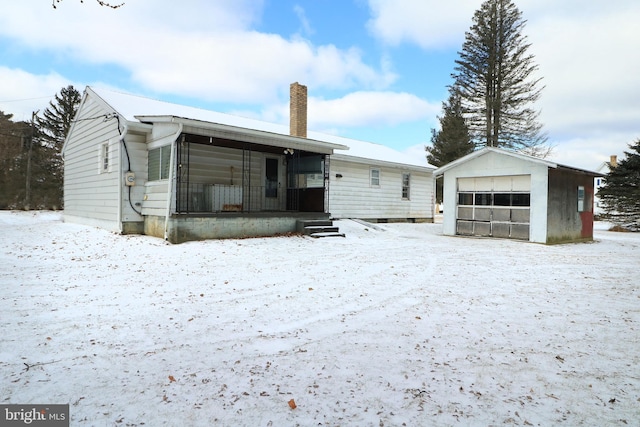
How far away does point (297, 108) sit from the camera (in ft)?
49.1

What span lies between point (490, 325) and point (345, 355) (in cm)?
192

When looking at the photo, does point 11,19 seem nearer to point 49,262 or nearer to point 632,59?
point 49,262

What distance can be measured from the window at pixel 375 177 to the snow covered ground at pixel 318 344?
35.6 feet

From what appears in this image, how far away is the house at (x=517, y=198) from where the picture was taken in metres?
12.7

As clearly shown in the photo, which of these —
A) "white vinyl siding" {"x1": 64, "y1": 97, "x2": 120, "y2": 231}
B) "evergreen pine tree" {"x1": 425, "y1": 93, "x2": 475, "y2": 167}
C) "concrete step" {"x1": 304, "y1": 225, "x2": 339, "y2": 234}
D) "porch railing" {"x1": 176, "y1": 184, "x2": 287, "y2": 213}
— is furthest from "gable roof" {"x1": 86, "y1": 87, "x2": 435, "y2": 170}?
"evergreen pine tree" {"x1": 425, "y1": 93, "x2": 475, "y2": 167}

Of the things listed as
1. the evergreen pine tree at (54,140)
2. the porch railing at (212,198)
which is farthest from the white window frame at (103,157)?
the evergreen pine tree at (54,140)

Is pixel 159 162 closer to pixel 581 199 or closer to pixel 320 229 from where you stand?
pixel 320 229

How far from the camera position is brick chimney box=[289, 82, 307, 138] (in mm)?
14938

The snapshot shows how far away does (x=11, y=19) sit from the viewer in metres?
4.06

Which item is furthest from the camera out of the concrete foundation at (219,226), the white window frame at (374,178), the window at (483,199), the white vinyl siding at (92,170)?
the white window frame at (374,178)

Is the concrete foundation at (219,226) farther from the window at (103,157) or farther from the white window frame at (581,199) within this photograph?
the white window frame at (581,199)

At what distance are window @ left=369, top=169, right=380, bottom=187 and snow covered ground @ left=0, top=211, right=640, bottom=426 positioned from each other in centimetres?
1086

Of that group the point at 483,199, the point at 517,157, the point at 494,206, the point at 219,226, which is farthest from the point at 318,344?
the point at 483,199

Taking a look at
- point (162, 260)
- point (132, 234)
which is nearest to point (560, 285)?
point (162, 260)
